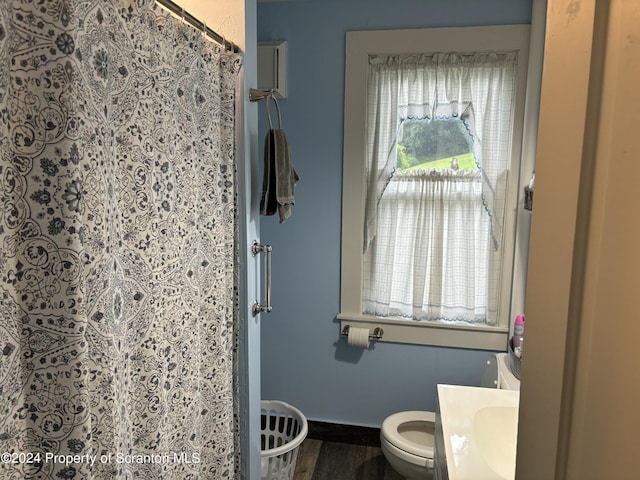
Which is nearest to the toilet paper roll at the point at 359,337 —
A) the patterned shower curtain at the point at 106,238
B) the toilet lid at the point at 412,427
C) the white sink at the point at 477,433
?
the toilet lid at the point at 412,427

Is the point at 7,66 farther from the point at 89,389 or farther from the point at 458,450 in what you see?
the point at 458,450

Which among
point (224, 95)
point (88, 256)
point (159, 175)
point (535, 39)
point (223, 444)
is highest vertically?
point (535, 39)

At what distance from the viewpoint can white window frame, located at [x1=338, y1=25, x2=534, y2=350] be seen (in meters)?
2.27

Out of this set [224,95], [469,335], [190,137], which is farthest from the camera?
[469,335]

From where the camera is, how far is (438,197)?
2404 mm

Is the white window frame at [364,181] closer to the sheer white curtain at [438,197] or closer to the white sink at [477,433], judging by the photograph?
the sheer white curtain at [438,197]

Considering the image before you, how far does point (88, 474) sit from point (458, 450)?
94 cm

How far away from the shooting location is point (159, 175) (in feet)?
3.69

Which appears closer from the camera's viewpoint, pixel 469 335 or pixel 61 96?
pixel 61 96

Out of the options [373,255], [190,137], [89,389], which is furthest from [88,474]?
[373,255]

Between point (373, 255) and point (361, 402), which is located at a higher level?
point (373, 255)

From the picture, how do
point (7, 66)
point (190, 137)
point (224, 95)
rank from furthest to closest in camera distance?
1. point (224, 95)
2. point (190, 137)
3. point (7, 66)

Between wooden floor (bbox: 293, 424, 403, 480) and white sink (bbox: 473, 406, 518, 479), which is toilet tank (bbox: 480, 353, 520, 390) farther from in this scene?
wooden floor (bbox: 293, 424, 403, 480)

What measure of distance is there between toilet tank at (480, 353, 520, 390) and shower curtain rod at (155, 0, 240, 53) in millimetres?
1701
